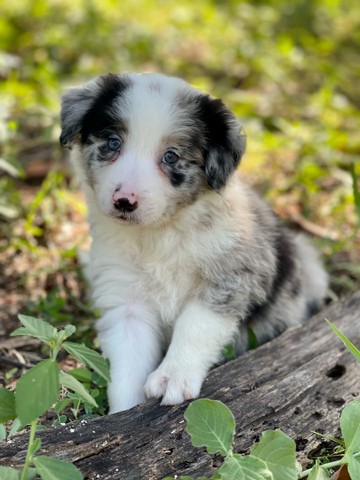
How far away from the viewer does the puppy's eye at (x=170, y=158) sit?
11.2ft

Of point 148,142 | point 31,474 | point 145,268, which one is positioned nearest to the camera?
point 31,474

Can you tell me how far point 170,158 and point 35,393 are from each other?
4.66 feet

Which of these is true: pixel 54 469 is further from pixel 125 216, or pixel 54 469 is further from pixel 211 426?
pixel 125 216

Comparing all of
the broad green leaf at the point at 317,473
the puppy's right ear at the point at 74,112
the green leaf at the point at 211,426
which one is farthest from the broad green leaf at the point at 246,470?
the puppy's right ear at the point at 74,112

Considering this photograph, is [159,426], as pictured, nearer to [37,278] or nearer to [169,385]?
[169,385]

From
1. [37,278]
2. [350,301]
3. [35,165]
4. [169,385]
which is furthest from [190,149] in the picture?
[35,165]

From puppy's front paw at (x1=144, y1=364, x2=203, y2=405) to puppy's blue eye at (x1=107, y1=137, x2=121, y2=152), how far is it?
3.32ft

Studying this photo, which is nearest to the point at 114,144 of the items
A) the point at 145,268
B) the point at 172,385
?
the point at 145,268

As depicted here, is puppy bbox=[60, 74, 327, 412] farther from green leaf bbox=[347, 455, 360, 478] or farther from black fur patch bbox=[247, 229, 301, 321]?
green leaf bbox=[347, 455, 360, 478]

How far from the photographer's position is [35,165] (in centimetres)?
619

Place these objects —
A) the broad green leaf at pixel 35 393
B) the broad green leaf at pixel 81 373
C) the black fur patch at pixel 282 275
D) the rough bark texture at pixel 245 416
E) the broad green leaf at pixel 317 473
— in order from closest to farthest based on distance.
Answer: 1. the broad green leaf at pixel 35 393
2. the broad green leaf at pixel 317 473
3. the rough bark texture at pixel 245 416
4. the broad green leaf at pixel 81 373
5. the black fur patch at pixel 282 275

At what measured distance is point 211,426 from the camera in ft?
8.39

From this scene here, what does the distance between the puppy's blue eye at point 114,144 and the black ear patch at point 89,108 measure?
3.8 inches

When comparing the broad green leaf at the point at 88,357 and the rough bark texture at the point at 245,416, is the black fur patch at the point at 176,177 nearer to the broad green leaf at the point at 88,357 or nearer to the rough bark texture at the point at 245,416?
the rough bark texture at the point at 245,416
